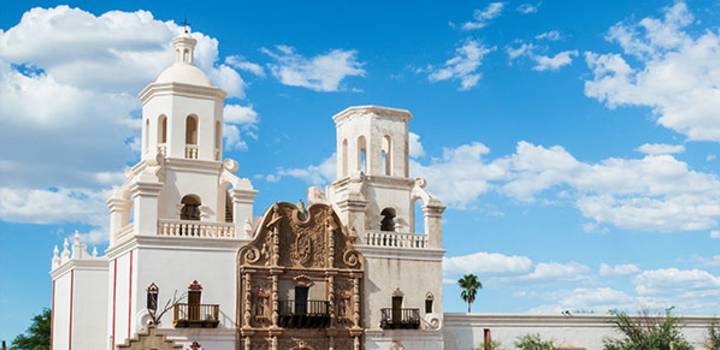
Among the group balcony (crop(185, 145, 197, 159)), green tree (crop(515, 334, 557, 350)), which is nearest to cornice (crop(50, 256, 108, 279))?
balcony (crop(185, 145, 197, 159))

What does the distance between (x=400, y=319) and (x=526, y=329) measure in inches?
222

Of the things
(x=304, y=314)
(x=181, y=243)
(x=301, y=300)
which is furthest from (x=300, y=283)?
(x=181, y=243)

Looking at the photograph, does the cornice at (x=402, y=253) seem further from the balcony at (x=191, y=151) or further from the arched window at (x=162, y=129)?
the arched window at (x=162, y=129)

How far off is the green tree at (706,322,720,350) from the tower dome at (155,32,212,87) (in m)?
24.4

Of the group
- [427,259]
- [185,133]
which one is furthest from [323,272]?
[185,133]

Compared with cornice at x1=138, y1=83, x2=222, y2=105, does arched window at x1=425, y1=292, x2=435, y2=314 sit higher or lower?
lower

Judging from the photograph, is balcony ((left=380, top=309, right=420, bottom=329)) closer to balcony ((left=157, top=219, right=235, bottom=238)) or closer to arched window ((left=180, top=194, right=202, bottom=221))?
balcony ((left=157, top=219, right=235, bottom=238))

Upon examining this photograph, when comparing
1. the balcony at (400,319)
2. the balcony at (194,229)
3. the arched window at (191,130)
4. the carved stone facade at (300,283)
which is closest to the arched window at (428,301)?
the balcony at (400,319)

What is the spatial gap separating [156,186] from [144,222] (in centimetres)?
140

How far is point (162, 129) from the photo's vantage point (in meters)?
41.7

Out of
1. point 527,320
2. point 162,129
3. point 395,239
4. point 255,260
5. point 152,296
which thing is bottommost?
point 527,320

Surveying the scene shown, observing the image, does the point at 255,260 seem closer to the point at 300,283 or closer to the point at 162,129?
the point at 300,283

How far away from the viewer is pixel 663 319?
147 feet

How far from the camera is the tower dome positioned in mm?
41875
